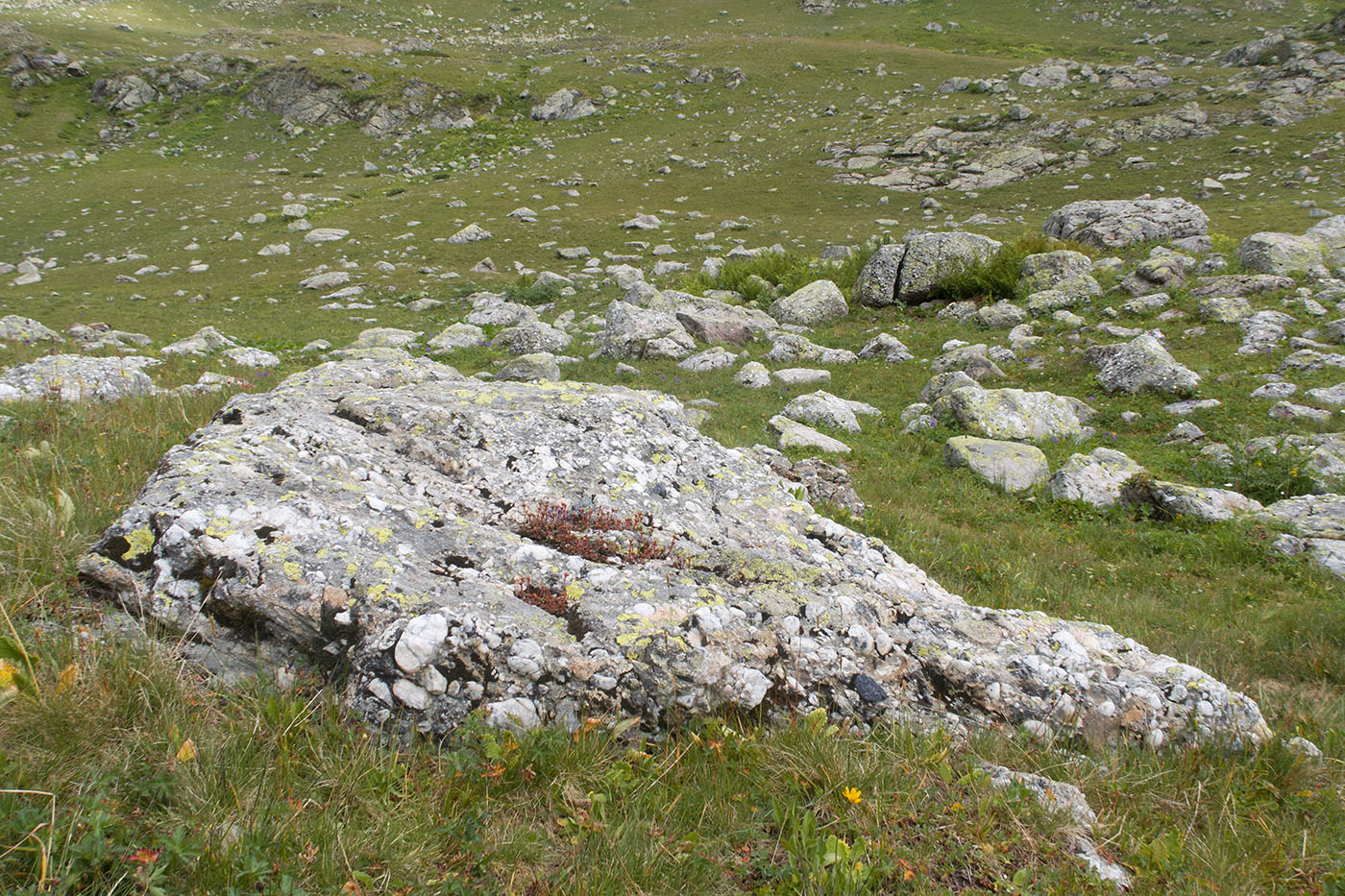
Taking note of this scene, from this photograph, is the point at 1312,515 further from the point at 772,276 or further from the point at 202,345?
the point at 202,345

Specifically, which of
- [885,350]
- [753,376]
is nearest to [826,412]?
[753,376]

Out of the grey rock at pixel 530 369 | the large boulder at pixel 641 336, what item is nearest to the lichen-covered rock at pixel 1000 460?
the large boulder at pixel 641 336

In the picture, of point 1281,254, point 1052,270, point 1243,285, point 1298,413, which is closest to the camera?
point 1298,413

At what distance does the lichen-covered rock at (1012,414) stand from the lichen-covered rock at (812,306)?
7920mm

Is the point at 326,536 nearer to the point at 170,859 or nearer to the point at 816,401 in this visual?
the point at 170,859

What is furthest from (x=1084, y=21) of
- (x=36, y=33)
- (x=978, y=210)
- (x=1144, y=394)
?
(x=36, y=33)

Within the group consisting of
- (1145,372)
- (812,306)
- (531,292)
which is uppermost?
(1145,372)

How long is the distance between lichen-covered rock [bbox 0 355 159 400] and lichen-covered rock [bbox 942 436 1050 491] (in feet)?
36.1

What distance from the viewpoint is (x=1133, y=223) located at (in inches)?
844

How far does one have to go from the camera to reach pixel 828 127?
44469mm

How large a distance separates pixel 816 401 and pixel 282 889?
36.9 ft

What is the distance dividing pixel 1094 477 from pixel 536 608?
894 centimetres

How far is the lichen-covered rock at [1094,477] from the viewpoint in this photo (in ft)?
29.6

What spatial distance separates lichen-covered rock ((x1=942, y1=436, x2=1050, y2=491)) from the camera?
966 cm
